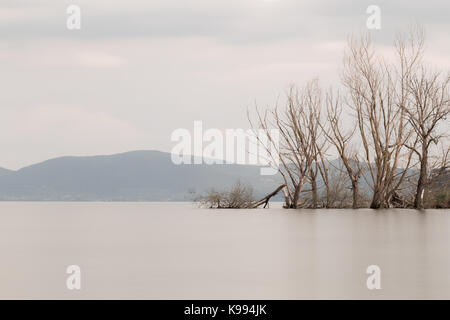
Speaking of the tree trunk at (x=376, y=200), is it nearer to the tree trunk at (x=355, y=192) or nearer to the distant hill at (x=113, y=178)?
the tree trunk at (x=355, y=192)

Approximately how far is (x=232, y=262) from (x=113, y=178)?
88.1 metres

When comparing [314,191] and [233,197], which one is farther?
[233,197]

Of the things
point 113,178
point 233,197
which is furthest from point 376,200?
point 113,178

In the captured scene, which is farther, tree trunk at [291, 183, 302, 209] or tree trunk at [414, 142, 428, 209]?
tree trunk at [291, 183, 302, 209]

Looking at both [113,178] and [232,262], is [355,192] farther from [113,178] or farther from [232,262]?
[113,178]

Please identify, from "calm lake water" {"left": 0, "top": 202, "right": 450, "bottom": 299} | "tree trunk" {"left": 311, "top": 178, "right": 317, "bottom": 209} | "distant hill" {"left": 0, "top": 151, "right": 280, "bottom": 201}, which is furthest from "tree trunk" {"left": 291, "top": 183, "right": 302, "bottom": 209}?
"distant hill" {"left": 0, "top": 151, "right": 280, "bottom": 201}

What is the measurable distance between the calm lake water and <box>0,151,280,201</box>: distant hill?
6077 cm

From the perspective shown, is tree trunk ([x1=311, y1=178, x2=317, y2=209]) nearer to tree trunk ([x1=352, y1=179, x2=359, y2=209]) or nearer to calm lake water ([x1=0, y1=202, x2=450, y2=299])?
tree trunk ([x1=352, y1=179, x2=359, y2=209])

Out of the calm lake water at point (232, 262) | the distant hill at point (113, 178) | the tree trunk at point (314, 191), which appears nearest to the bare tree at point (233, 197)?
the tree trunk at point (314, 191)

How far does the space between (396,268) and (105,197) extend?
266ft

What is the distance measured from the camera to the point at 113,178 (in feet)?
319

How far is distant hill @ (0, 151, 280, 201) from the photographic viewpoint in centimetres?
8588
